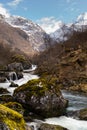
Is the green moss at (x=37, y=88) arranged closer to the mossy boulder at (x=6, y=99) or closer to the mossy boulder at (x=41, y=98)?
the mossy boulder at (x=41, y=98)

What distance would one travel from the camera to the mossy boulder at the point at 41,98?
101ft

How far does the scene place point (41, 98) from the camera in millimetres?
31109

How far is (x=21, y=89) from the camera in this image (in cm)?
3281

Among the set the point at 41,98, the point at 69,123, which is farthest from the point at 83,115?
the point at 41,98

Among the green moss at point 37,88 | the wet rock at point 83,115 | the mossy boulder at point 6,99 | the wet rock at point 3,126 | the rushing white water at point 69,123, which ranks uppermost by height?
the green moss at point 37,88

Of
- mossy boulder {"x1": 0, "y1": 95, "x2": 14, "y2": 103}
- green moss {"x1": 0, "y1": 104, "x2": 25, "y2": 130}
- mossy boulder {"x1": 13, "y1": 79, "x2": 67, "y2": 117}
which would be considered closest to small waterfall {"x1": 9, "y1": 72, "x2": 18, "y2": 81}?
mossy boulder {"x1": 0, "y1": 95, "x2": 14, "y2": 103}

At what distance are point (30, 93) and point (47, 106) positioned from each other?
2.33 m

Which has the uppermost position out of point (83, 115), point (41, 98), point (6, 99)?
point (41, 98)

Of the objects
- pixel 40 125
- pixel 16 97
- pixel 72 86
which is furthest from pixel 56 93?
pixel 72 86

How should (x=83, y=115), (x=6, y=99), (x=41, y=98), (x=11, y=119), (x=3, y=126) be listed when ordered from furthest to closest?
(x=6, y=99) → (x=41, y=98) → (x=83, y=115) → (x=11, y=119) → (x=3, y=126)

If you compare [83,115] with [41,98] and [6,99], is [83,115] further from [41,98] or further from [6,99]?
[6,99]

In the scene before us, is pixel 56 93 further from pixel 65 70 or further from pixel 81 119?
pixel 65 70

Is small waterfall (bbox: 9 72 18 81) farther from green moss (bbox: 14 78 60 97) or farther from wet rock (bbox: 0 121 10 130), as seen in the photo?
wet rock (bbox: 0 121 10 130)

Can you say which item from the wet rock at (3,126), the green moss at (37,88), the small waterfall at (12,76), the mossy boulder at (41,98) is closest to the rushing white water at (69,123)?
the mossy boulder at (41,98)
